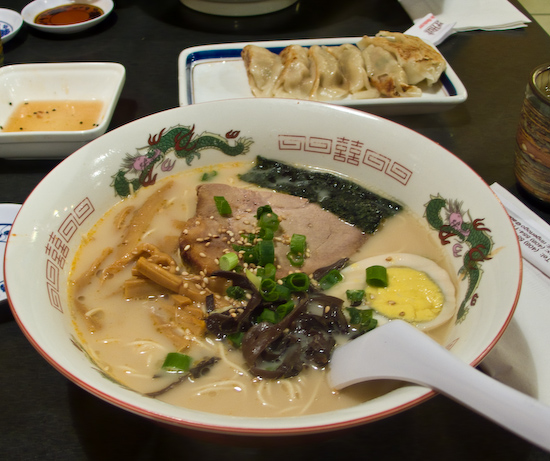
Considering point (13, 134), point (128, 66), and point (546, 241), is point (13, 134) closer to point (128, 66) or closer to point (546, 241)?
point (128, 66)

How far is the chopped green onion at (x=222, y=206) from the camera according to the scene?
178 cm

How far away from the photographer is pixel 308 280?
58.6 inches

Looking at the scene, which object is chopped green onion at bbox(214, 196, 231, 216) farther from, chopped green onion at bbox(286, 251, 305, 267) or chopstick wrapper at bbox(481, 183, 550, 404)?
chopstick wrapper at bbox(481, 183, 550, 404)

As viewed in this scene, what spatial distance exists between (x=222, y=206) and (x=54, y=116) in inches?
52.4

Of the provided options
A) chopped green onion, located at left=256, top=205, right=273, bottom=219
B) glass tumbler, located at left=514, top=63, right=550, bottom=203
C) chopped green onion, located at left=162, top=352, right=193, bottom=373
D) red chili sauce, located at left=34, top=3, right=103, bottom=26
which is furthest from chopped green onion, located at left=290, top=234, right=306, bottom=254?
red chili sauce, located at left=34, top=3, right=103, bottom=26

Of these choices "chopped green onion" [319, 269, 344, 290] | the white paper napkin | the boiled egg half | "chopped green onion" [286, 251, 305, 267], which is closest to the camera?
the boiled egg half

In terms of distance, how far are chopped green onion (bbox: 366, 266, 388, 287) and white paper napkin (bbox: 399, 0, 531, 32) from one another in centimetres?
254

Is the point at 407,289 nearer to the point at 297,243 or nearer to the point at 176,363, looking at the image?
the point at 297,243

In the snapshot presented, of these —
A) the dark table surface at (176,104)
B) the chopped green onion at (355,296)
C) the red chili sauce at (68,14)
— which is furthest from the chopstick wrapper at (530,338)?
the red chili sauce at (68,14)

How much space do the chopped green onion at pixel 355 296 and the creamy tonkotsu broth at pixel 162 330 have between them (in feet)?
0.80

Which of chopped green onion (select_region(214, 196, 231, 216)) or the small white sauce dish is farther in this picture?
the small white sauce dish

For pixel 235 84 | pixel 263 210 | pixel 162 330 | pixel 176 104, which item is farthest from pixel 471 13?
pixel 162 330

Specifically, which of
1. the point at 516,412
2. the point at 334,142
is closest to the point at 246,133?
the point at 334,142

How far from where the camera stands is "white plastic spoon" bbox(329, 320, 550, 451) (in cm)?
79
